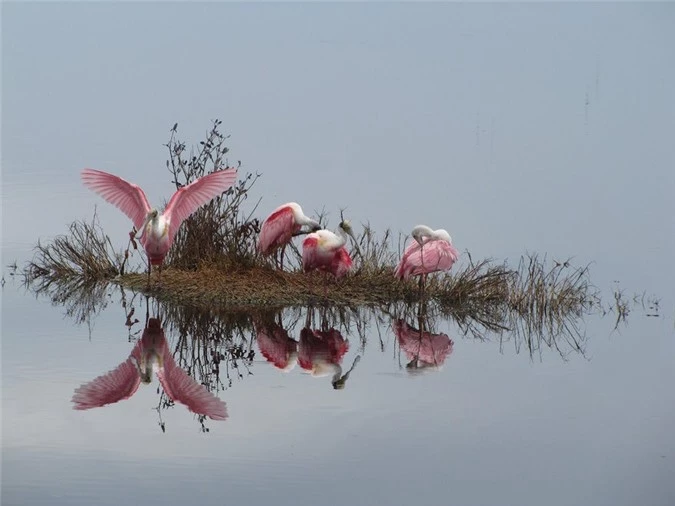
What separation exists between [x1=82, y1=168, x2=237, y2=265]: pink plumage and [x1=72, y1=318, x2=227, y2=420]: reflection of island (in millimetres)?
2197

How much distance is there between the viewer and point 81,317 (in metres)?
13.4

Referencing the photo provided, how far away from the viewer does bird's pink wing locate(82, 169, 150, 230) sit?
46.6ft

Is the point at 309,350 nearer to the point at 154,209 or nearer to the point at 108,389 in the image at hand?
the point at 108,389

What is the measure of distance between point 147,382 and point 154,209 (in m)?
3.55

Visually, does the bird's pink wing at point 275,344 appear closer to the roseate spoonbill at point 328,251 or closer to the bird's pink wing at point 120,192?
the roseate spoonbill at point 328,251

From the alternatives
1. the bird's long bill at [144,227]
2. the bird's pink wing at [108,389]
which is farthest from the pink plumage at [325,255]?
the bird's pink wing at [108,389]

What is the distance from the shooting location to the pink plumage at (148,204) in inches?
548

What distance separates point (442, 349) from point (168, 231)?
117 inches

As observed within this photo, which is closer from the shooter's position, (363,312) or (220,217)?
(363,312)

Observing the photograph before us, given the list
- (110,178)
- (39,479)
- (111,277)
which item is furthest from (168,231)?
(39,479)

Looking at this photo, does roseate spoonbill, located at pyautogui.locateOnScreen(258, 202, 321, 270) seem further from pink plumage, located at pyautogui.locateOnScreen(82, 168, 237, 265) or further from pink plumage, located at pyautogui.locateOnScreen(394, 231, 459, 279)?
pink plumage, located at pyautogui.locateOnScreen(394, 231, 459, 279)

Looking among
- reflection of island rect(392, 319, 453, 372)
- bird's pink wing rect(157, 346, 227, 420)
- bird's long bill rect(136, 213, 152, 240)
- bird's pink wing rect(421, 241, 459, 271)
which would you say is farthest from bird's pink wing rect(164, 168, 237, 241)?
bird's pink wing rect(157, 346, 227, 420)

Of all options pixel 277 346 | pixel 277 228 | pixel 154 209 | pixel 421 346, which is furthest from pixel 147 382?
Result: pixel 277 228

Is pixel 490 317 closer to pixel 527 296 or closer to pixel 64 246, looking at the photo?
pixel 527 296
